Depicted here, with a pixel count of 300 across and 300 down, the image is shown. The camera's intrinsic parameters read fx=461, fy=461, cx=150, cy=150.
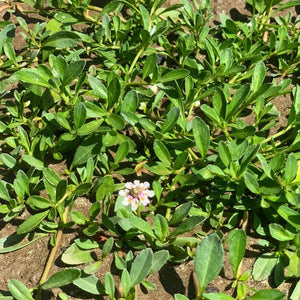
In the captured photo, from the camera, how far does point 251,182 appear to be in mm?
1806

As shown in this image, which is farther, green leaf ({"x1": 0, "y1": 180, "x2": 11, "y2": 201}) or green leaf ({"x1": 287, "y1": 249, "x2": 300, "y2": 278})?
Answer: green leaf ({"x1": 0, "y1": 180, "x2": 11, "y2": 201})

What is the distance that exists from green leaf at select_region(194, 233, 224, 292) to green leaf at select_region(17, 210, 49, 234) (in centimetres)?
62

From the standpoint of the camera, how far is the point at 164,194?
2033 mm

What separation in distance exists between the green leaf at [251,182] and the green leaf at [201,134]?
23 centimetres

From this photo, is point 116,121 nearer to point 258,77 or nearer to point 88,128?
point 88,128

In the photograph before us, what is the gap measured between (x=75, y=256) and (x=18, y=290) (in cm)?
25

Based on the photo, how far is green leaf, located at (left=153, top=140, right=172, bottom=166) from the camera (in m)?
1.94

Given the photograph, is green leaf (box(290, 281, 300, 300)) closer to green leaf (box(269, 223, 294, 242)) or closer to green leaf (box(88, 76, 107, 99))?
green leaf (box(269, 223, 294, 242))

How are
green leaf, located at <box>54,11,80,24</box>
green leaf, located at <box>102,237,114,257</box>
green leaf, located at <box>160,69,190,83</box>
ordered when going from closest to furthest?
green leaf, located at <box>102,237,114,257</box>, green leaf, located at <box>160,69,190,83</box>, green leaf, located at <box>54,11,80,24</box>

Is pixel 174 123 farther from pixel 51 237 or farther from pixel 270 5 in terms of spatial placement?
pixel 270 5

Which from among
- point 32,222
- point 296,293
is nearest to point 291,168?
point 296,293

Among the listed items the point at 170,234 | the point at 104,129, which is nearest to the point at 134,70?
the point at 104,129

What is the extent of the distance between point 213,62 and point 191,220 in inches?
36.0

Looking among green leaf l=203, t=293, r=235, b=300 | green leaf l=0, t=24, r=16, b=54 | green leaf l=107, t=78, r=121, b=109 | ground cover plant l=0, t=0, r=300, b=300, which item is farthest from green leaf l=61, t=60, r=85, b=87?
green leaf l=203, t=293, r=235, b=300
